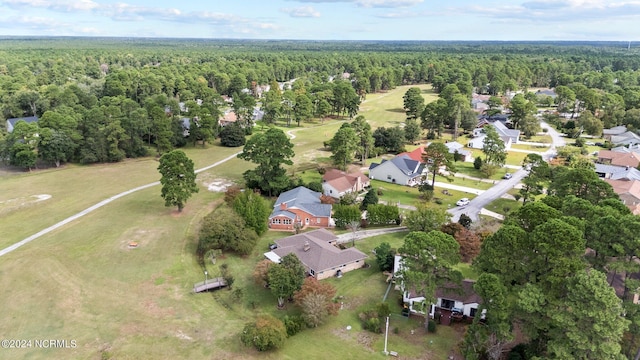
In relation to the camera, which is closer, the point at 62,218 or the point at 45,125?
the point at 62,218

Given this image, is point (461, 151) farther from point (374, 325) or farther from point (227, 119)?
point (374, 325)

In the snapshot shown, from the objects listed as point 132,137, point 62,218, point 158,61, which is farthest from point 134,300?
point 158,61

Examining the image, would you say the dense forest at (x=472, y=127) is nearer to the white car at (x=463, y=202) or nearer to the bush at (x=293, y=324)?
the white car at (x=463, y=202)

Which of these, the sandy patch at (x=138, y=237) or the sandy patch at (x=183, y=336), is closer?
the sandy patch at (x=183, y=336)

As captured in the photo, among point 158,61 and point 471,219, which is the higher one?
point 158,61

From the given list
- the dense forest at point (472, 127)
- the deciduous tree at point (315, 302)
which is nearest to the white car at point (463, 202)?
the dense forest at point (472, 127)

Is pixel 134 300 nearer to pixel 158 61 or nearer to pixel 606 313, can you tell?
pixel 606 313

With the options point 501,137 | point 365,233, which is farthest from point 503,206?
point 501,137
